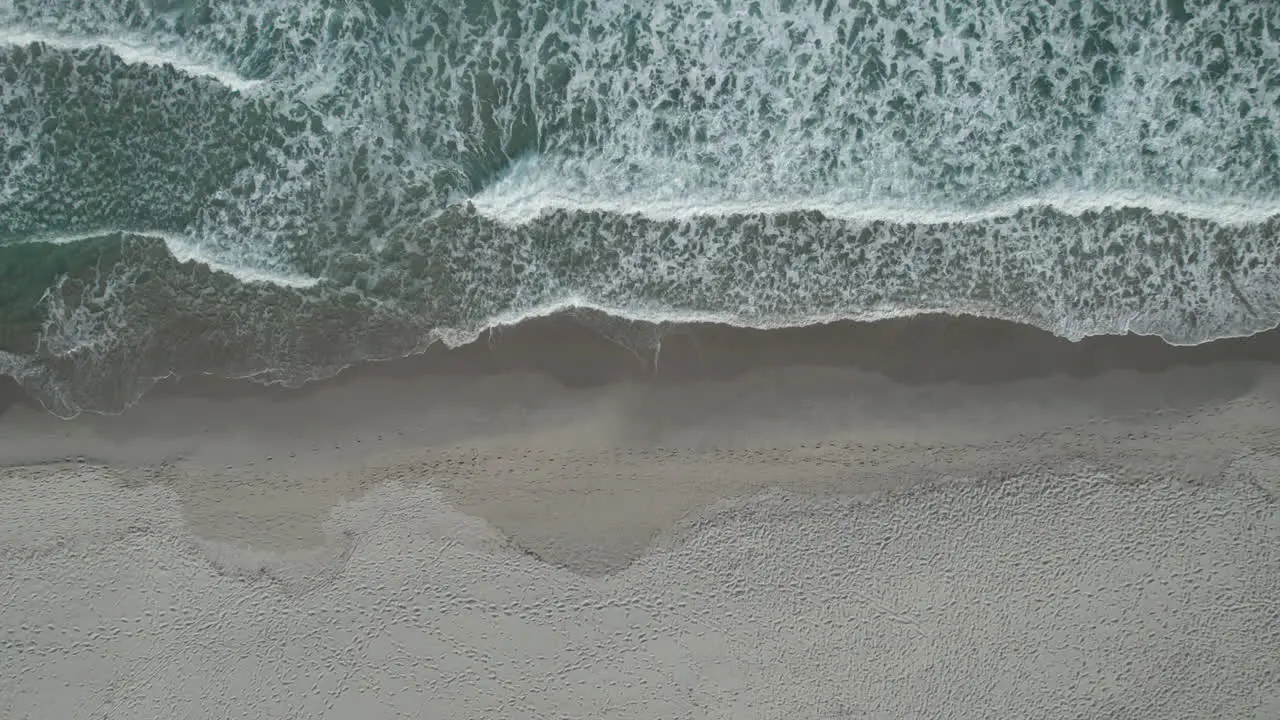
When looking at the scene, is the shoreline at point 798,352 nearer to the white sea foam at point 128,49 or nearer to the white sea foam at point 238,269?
the white sea foam at point 238,269

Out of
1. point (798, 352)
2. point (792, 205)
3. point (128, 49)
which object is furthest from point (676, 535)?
point (128, 49)

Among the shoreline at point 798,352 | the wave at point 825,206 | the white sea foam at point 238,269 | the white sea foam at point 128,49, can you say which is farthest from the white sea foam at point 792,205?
the white sea foam at point 128,49

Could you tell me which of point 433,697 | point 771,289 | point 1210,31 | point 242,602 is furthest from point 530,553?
point 1210,31

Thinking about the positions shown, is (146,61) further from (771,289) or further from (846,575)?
(846,575)

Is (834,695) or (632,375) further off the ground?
(632,375)

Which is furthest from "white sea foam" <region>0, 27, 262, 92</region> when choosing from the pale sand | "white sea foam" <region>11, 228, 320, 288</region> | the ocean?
the pale sand

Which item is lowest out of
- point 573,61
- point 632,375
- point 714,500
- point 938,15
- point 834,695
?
point 834,695
